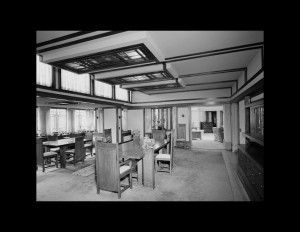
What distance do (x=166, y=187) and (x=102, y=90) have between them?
15.6 feet

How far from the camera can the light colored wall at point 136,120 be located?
29.3ft

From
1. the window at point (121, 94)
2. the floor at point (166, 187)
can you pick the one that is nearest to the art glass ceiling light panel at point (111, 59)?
the floor at point (166, 187)

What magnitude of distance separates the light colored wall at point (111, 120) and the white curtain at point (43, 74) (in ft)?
11.9

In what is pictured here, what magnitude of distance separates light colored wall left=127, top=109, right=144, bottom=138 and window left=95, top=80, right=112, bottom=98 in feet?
8.02

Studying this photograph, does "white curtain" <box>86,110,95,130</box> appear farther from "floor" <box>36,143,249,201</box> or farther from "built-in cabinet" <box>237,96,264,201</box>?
"built-in cabinet" <box>237,96,264,201</box>

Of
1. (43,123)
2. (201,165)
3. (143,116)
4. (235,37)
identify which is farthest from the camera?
(143,116)

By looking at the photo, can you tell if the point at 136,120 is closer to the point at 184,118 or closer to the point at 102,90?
the point at 184,118

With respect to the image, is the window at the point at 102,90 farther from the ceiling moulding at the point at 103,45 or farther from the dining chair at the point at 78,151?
the ceiling moulding at the point at 103,45

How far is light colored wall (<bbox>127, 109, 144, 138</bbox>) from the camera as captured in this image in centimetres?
895

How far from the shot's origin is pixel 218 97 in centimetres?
722

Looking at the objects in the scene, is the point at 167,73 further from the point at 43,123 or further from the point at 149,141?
the point at 43,123

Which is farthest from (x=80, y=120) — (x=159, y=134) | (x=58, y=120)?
(x=159, y=134)
